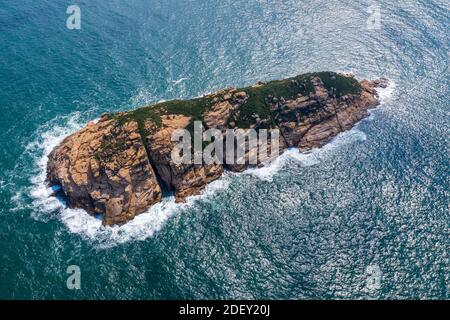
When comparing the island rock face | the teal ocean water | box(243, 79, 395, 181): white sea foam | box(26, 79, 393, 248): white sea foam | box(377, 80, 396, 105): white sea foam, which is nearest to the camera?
the teal ocean water

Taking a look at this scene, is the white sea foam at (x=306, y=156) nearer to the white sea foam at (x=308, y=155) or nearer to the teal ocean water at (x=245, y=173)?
the white sea foam at (x=308, y=155)

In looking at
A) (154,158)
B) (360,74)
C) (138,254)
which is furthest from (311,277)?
(360,74)

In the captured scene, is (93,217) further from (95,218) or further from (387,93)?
(387,93)

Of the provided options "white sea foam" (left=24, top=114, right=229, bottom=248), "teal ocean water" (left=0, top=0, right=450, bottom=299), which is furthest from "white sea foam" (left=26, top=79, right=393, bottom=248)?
"teal ocean water" (left=0, top=0, right=450, bottom=299)

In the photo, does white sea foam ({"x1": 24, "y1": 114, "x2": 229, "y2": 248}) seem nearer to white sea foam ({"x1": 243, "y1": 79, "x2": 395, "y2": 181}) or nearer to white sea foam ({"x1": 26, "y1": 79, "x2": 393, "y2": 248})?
white sea foam ({"x1": 26, "y1": 79, "x2": 393, "y2": 248})

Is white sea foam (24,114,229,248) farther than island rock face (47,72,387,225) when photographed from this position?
No

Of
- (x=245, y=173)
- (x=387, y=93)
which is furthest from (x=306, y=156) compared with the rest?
(x=387, y=93)

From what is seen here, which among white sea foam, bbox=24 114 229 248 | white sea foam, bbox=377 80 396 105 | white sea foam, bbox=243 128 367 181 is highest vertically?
white sea foam, bbox=377 80 396 105

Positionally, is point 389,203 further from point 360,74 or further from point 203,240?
point 360,74
